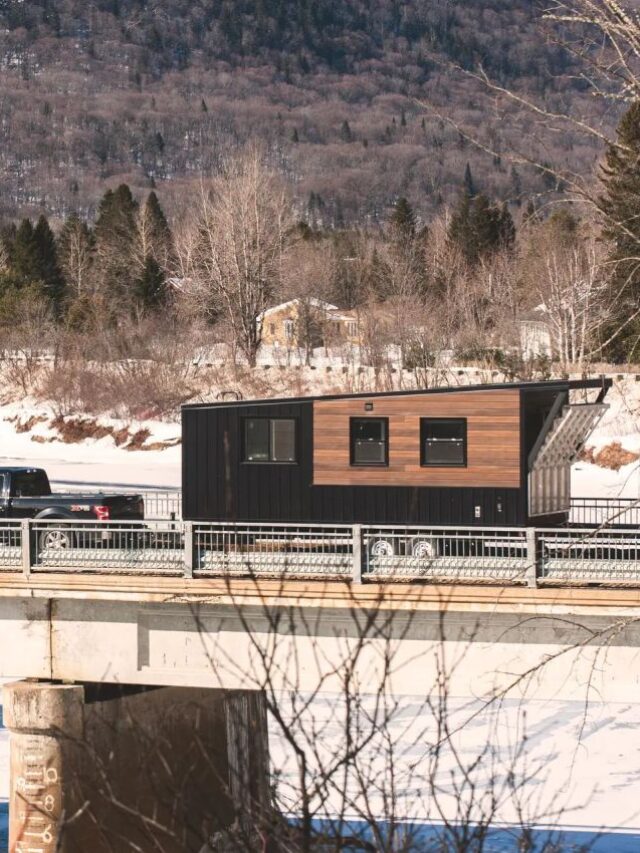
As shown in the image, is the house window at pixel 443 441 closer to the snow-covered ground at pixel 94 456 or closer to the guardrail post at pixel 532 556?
the guardrail post at pixel 532 556

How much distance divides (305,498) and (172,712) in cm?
404

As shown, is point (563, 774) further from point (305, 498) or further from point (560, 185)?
point (560, 185)

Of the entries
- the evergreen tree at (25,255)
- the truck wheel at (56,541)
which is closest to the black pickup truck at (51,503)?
the truck wheel at (56,541)

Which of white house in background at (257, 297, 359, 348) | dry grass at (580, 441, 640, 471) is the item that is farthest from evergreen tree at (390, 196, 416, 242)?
dry grass at (580, 441, 640, 471)

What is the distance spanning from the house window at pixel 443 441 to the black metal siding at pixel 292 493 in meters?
0.47

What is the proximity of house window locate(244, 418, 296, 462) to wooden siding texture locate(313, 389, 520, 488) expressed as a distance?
447 millimetres

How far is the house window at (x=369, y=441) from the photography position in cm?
2384

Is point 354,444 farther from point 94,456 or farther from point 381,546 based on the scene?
point 94,456

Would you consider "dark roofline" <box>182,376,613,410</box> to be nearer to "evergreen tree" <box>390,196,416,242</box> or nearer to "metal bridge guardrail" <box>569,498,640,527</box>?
"metal bridge guardrail" <box>569,498,640,527</box>

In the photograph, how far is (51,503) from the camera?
1017 inches

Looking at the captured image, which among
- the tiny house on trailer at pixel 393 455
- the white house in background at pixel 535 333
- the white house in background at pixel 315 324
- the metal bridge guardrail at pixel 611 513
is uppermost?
the white house in background at pixel 315 324

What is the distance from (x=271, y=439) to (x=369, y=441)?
1660 mm

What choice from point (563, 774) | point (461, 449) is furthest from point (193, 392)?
point (461, 449)

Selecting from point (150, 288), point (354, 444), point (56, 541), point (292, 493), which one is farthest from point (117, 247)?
point (56, 541)
